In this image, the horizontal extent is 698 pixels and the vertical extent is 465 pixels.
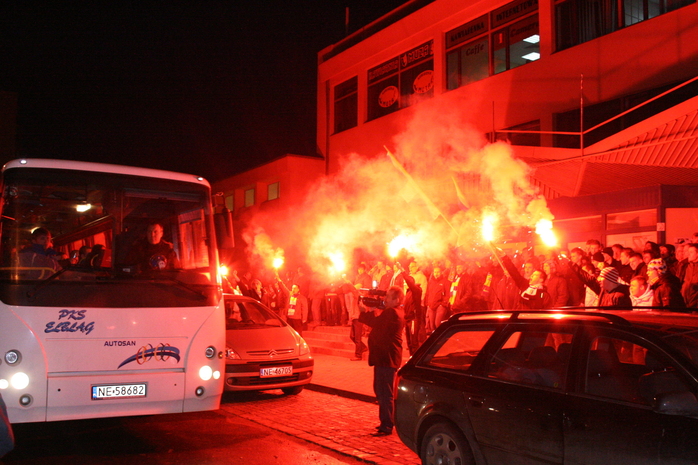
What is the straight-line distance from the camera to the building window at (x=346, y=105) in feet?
79.6

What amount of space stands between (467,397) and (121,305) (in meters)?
3.90

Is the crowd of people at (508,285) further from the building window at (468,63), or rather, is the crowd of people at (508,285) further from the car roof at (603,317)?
the building window at (468,63)

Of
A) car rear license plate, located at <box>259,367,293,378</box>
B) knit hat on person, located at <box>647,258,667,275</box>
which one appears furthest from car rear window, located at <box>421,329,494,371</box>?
knit hat on person, located at <box>647,258,667,275</box>

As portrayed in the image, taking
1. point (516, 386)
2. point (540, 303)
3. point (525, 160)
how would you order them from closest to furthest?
point (516, 386)
point (540, 303)
point (525, 160)

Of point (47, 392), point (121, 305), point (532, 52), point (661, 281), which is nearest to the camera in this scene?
point (47, 392)

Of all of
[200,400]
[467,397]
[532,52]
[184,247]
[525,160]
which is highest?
[532,52]

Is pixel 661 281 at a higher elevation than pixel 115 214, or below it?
below

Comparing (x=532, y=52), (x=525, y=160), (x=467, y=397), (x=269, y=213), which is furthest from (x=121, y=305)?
(x=269, y=213)

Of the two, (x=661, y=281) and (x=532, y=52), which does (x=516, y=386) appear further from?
(x=532, y=52)

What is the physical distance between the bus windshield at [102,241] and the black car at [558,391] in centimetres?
304

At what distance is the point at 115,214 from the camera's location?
7.17 metres

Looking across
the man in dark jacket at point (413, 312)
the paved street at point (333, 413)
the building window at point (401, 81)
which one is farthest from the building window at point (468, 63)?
the paved street at point (333, 413)

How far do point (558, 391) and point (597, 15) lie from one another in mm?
13725

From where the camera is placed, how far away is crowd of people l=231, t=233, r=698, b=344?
29.5ft
